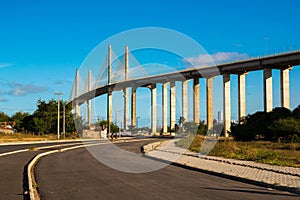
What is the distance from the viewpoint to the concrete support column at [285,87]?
Result: 213 ft

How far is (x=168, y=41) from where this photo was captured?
764 inches

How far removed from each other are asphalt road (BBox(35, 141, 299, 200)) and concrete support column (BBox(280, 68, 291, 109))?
169 feet

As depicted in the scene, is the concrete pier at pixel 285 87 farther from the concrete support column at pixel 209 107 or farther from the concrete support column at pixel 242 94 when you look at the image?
the concrete support column at pixel 209 107

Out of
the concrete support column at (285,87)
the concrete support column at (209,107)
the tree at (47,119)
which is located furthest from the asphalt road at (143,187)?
the tree at (47,119)

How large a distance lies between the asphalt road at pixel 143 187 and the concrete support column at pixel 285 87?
2031 inches

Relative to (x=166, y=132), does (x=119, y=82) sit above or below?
above

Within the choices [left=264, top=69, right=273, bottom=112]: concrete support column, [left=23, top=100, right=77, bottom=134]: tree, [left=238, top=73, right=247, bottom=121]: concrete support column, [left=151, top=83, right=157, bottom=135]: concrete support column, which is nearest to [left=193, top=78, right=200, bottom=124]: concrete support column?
[left=238, top=73, right=247, bottom=121]: concrete support column

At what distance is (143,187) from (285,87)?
5711 cm

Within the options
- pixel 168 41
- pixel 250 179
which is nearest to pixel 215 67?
pixel 168 41

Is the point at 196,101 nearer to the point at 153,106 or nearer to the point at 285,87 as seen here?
the point at 153,106

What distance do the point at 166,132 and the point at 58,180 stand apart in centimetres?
8309

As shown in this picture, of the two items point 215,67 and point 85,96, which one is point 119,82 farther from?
point 215,67

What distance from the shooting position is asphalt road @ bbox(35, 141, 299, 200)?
35.6 ft

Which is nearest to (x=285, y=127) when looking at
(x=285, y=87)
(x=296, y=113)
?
(x=296, y=113)
